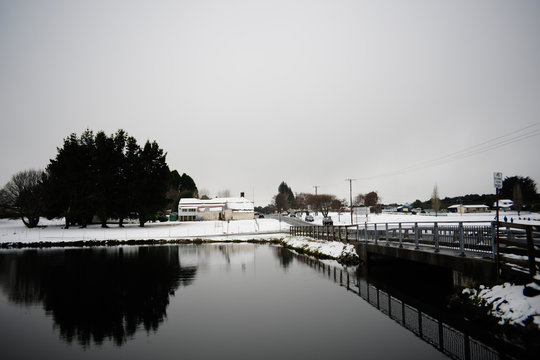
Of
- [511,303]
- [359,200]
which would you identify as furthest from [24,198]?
[359,200]

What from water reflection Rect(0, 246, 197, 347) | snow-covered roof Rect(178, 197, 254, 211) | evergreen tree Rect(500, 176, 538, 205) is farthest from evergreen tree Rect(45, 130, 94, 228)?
evergreen tree Rect(500, 176, 538, 205)

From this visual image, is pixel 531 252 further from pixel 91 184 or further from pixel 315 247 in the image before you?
pixel 91 184

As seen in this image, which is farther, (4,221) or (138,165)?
(4,221)

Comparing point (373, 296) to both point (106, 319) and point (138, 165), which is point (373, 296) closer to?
point (106, 319)

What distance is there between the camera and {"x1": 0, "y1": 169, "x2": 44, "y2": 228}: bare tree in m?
62.4

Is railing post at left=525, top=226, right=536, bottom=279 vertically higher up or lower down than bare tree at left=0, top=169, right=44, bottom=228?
lower down

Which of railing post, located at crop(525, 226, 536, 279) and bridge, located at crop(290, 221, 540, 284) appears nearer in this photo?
railing post, located at crop(525, 226, 536, 279)

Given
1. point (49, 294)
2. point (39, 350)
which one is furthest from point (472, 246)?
point (49, 294)

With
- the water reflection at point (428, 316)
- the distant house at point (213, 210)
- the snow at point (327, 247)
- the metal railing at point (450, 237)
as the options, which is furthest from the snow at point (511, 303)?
the distant house at point (213, 210)

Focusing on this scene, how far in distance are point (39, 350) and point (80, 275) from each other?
44.5ft

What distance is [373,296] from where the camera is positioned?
15.5m

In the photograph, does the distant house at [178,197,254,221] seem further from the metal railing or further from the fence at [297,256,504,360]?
the fence at [297,256,504,360]

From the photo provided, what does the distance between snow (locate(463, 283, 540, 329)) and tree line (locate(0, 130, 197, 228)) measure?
64595mm

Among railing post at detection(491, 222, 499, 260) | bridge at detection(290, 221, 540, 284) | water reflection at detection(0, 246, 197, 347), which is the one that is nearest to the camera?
bridge at detection(290, 221, 540, 284)
